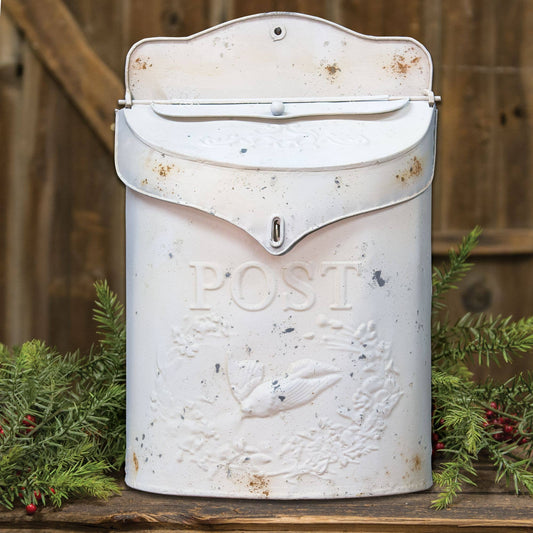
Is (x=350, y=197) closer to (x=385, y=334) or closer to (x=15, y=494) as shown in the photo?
(x=385, y=334)

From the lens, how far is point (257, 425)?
3.38ft

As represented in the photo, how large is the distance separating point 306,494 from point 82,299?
1.11 meters

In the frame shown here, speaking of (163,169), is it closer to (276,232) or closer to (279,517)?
(276,232)

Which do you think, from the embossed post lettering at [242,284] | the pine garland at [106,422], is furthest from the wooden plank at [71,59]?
the embossed post lettering at [242,284]

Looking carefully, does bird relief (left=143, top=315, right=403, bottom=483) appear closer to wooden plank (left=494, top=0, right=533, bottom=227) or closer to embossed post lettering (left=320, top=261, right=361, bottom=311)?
embossed post lettering (left=320, top=261, right=361, bottom=311)

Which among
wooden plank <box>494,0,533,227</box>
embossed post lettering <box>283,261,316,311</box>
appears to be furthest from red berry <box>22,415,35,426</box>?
wooden plank <box>494,0,533,227</box>

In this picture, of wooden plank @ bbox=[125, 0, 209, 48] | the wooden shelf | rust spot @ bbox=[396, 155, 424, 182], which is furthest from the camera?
wooden plank @ bbox=[125, 0, 209, 48]

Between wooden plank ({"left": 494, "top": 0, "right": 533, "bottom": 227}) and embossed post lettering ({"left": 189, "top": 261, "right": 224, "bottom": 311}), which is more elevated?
wooden plank ({"left": 494, "top": 0, "right": 533, "bottom": 227})

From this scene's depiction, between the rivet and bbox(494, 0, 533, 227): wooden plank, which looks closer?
the rivet

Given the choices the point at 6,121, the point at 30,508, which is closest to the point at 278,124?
the point at 30,508

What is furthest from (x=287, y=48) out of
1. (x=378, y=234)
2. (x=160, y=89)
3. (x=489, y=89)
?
(x=489, y=89)

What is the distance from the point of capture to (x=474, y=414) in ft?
3.60

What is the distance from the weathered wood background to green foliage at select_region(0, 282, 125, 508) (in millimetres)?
765

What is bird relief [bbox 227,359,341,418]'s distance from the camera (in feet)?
3.36
